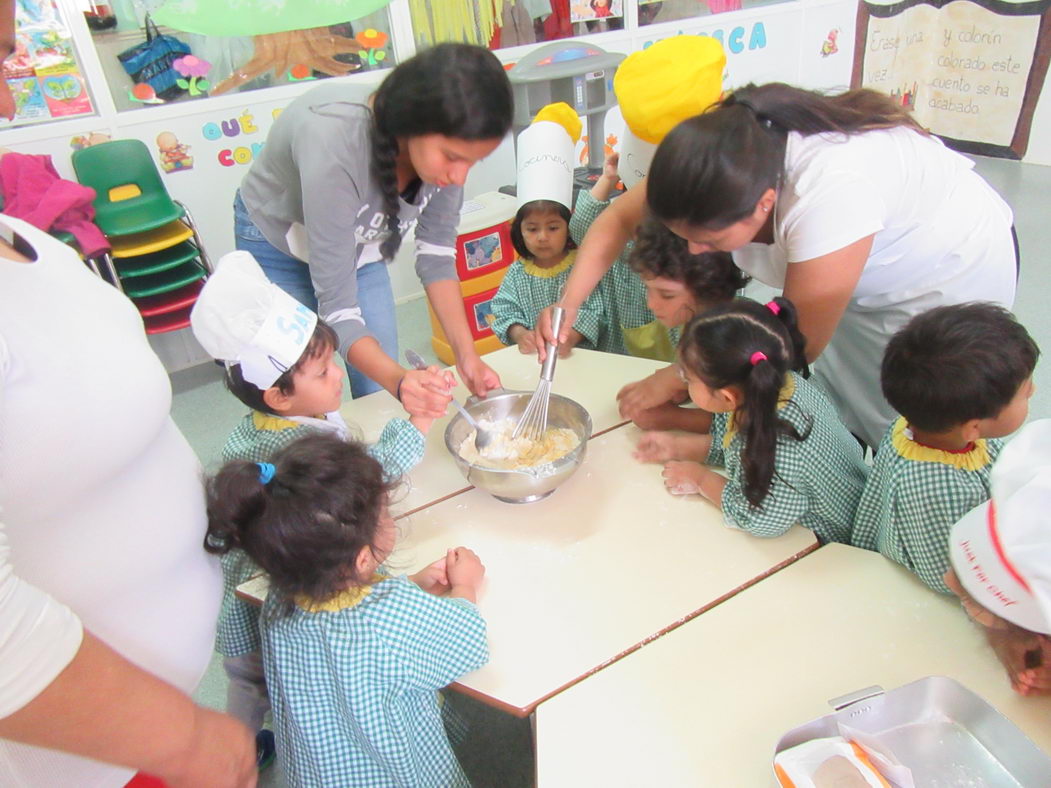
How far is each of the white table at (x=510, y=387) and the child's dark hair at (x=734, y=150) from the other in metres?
0.46

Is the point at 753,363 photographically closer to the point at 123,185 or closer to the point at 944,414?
the point at 944,414

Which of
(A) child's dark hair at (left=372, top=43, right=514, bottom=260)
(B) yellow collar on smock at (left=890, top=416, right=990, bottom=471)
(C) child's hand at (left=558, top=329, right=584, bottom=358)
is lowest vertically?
(C) child's hand at (left=558, top=329, right=584, bottom=358)

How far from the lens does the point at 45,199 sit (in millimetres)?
2260

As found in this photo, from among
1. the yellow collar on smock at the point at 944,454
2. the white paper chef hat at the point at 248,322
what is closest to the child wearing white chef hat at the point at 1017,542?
the yellow collar on smock at the point at 944,454

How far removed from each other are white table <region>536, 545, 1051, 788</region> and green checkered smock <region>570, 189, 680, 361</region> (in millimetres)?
873

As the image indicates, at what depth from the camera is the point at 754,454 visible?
1.04 metres

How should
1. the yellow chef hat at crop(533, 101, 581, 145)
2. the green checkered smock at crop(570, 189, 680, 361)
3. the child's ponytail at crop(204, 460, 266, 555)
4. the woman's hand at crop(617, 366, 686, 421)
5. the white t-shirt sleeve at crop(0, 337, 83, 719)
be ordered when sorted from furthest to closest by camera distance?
the yellow chef hat at crop(533, 101, 581, 145) < the green checkered smock at crop(570, 189, 680, 361) < the woman's hand at crop(617, 366, 686, 421) < the child's ponytail at crop(204, 460, 266, 555) < the white t-shirt sleeve at crop(0, 337, 83, 719)

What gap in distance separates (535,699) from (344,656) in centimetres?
25

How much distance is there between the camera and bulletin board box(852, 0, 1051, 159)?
3824 millimetres

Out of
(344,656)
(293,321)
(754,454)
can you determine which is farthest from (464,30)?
(344,656)

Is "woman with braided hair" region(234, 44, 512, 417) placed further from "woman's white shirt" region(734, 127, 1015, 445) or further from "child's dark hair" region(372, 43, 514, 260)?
"woman's white shirt" region(734, 127, 1015, 445)

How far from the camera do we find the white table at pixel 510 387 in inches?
48.1

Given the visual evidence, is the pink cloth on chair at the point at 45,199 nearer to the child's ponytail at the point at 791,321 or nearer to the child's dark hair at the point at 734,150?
the child's dark hair at the point at 734,150

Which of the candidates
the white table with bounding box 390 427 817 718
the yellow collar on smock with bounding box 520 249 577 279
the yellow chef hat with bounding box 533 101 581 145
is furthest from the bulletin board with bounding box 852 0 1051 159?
the white table with bounding box 390 427 817 718
